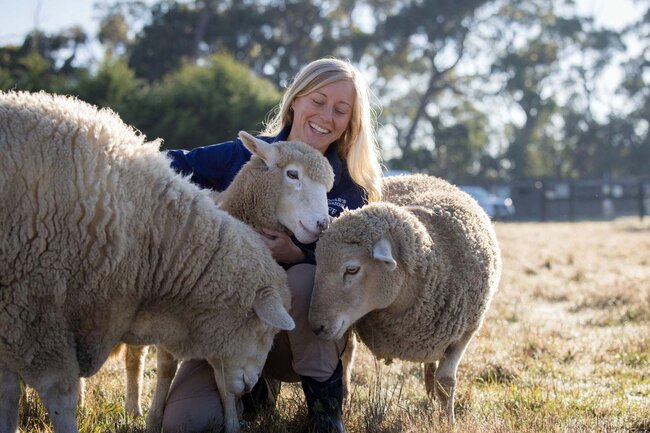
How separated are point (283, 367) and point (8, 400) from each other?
4.15 ft

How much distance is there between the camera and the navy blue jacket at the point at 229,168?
3.93 meters

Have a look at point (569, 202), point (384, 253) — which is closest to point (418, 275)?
point (384, 253)

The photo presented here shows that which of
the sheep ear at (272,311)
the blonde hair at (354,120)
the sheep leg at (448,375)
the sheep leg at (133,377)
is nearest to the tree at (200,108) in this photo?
the blonde hair at (354,120)

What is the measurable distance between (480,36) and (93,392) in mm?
33471

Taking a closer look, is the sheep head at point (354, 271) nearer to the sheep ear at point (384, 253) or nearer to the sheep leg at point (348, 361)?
the sheep ear at point (384, 253)

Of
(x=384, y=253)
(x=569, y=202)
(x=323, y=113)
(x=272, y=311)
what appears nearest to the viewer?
(x=272, y=311)

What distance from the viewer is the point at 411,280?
346 centimetres

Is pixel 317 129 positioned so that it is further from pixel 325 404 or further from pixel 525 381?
pixel 525 381

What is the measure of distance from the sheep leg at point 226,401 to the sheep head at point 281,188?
0.73 meters

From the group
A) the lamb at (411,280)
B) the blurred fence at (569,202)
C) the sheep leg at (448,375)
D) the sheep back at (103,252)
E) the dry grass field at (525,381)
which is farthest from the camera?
the blurred fence at (569,202)

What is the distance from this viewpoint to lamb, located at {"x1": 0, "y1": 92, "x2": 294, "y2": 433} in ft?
8.84

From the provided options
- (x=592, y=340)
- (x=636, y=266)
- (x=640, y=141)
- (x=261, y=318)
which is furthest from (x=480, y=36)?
(x=261, y=318)

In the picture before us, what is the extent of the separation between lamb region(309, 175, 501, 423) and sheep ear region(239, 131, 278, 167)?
0.51 meters

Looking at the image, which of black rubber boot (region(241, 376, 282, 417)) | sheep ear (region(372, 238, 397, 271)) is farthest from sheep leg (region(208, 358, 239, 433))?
sheep ear (region(372, 238, 397, 271))
